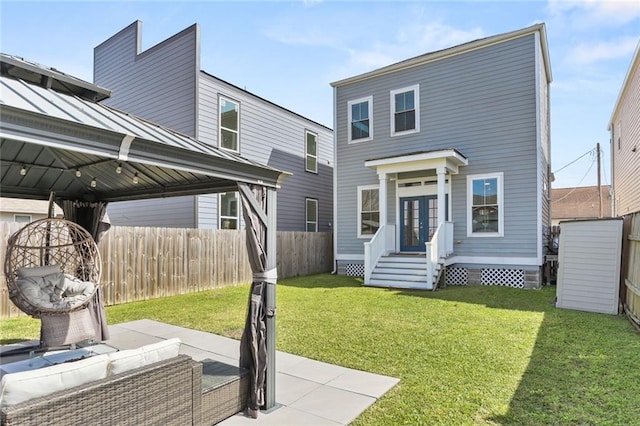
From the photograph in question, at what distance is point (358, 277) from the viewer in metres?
12.4

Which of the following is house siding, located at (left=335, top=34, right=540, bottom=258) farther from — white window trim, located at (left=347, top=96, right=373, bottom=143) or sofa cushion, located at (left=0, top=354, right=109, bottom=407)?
sofa cushion, located at (left=0, top=354, right=109, bottom=407)

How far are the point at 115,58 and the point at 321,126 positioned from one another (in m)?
8.24

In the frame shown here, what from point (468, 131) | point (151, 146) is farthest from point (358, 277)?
point (151, 146)

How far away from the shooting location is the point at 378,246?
11117mm

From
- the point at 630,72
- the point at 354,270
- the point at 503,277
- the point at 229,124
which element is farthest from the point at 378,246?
the point at 630,72

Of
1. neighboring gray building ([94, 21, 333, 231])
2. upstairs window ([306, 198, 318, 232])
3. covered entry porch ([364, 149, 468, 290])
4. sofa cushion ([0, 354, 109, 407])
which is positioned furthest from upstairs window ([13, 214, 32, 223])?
sofa cushion ([0, 354, 109, 407])

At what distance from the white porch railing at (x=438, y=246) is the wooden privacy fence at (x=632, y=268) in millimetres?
3799

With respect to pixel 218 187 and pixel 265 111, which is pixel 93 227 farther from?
pixel 265 111

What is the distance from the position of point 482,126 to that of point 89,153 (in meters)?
10.7

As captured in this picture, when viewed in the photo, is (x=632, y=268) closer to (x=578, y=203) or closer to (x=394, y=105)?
(x=394, y=105)

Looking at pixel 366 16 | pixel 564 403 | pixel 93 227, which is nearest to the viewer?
pixel 564 403

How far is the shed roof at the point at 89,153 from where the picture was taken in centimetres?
215

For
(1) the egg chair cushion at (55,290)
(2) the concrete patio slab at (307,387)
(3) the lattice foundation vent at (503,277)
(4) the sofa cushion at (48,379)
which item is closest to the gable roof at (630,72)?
(3) the lattice foundation vent at (503,277)

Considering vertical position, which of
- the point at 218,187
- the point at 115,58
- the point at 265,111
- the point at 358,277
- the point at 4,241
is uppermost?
the point at 115,58
